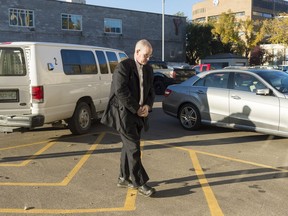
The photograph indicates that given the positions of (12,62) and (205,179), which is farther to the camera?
(12,62)

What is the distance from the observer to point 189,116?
882 cm

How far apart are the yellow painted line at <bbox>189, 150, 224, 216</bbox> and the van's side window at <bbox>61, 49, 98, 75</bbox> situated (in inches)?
128

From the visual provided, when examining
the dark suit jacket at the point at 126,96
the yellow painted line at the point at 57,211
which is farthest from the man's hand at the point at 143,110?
the yellow painted line at the point at 57,211

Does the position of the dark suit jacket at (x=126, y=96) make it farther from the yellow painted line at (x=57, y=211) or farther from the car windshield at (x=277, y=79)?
the car windshield at (x=277, y=79)

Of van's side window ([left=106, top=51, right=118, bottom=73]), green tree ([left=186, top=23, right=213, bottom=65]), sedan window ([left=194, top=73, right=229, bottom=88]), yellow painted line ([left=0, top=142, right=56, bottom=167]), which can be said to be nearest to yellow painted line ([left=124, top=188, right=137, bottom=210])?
yellow painted line ([left=0, top=142, right=56, bottom=167])

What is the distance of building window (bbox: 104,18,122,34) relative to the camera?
40.3 meters

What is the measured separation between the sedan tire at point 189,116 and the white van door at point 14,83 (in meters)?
3.75

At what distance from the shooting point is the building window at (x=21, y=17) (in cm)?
3278

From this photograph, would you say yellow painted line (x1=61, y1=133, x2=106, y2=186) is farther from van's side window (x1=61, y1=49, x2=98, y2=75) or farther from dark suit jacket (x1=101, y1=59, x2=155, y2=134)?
van's side window (x1=61, y1=49, x2=98, y2=75)

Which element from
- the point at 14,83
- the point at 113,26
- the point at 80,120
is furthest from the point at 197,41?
the point at 14,83

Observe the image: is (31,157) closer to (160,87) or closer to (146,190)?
(146,190)

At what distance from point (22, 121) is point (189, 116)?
3929mm

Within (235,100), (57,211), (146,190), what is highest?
(235,100)

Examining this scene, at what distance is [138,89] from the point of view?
4.55m
